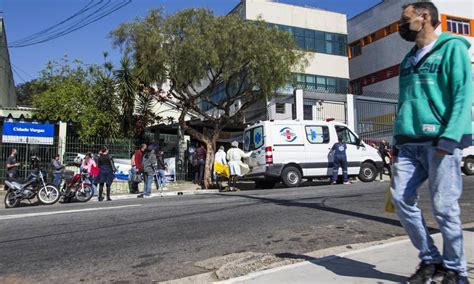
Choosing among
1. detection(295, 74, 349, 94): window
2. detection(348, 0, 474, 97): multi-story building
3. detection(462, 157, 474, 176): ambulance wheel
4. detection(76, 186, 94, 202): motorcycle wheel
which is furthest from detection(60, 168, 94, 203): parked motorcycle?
detection(348, 0, 474, 97): multi-story building

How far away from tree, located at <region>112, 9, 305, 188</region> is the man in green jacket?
15290 millimetres

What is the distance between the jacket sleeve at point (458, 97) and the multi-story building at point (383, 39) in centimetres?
3415

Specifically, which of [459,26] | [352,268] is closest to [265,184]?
[352,268]

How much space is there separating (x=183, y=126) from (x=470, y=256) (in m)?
17.3

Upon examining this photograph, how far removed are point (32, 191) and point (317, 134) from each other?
9540 millimetres

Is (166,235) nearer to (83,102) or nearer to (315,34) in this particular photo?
(83,102)

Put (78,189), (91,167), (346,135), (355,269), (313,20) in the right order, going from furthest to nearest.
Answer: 1. (313,20)
2. (346,135)
3. (91,167)
4. (78,189)
5. (355,269)

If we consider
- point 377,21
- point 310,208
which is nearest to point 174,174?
point 310,208

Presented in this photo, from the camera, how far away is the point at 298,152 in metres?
17.0

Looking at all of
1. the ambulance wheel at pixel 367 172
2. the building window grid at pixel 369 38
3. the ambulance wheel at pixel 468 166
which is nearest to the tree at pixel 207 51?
the ambulance wheel at pixel 367 172

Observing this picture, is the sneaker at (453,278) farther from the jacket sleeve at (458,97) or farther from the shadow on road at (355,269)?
the jacket sleeve at (458,97)

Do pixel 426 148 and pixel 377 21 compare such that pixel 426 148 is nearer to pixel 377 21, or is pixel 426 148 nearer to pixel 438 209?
pixel 438 209

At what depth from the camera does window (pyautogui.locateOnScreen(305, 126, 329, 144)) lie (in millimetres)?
17141

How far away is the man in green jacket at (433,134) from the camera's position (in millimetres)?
3340
